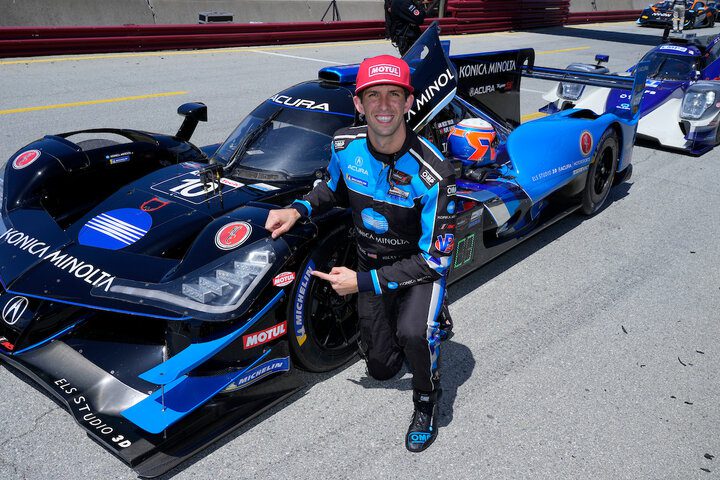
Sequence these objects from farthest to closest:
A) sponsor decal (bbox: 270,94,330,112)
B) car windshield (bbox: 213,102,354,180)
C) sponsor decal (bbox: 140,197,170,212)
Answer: sponsor decal (bbox: 270,94,330,112), car windshield (bbox: 213,102,354,180), sponsor decal (bbox: 140,197,170,212)

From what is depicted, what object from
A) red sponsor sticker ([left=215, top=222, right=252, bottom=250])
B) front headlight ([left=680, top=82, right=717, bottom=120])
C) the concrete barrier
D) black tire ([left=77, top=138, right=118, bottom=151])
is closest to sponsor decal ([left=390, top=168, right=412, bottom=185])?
red sponsor sticker ([left=215, top=222, right=252, bottom=250])

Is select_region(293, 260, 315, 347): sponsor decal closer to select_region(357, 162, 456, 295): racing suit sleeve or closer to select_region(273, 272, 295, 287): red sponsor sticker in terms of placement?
select_region(273, 272, 295, 287): red sponsor sticker

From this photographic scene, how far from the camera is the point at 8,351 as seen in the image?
2.94 meters

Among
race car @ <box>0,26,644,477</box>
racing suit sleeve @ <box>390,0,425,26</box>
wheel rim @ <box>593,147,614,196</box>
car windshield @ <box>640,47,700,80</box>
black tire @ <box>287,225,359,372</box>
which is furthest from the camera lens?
racing suit sleeve @ <box>390,0,425,26</box>

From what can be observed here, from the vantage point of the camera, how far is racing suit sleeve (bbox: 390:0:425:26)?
393 inches

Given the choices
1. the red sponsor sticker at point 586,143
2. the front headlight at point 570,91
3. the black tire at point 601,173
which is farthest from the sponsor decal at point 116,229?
the front headlight at point 570,91

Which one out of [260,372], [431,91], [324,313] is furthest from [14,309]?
[431,91]

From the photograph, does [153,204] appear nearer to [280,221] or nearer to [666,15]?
[280,221]

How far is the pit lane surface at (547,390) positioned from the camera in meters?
2.73

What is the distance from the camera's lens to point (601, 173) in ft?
18.6

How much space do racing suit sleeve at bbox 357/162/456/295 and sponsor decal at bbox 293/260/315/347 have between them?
350 millimetres

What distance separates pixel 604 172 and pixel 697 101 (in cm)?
293

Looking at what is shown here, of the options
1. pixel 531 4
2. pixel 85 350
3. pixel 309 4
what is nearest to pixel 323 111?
pixel 85 350

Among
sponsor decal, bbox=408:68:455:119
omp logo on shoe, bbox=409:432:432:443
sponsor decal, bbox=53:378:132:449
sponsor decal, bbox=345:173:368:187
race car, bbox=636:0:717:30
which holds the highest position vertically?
sponsor decal, bbox=408:68:455:119
